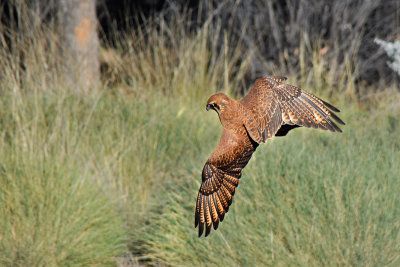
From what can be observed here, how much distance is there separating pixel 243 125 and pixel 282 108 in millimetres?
489

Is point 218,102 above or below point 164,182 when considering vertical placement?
above

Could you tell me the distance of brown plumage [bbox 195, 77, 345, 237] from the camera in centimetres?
212

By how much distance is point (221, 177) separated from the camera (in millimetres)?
2383

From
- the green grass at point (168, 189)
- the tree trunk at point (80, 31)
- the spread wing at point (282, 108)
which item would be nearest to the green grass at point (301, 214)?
the green grass at point (168, 189)

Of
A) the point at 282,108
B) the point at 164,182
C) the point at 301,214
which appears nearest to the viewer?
the point at 282,108

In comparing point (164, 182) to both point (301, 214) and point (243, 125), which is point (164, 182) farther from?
point (243, 125)

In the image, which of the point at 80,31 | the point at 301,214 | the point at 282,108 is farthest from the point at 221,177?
the point at 80,31

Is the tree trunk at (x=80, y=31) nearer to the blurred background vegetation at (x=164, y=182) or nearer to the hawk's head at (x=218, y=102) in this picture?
the blurred background vegetation at (x=164, y=182)

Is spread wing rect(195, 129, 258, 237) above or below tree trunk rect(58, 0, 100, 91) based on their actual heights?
above

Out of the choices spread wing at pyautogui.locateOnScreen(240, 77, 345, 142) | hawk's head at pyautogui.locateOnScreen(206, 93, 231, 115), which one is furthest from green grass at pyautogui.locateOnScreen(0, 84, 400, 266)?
hawk's head at pyautogui.locateOnScreen(206, 93, 231, 115)

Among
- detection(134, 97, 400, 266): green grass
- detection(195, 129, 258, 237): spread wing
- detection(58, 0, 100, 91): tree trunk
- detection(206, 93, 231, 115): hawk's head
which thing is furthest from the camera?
detection(58, 0, 100, 91): tree trunk

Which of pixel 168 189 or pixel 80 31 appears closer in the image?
pixel 168 189

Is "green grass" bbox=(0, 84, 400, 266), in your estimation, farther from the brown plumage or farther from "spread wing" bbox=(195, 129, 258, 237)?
"spread wing" bbox=(195, 129, 258, 237)

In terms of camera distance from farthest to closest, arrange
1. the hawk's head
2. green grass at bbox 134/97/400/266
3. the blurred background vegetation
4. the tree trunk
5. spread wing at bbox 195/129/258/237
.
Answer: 1. the tree trunk
2. the blurred background vegetation
3. green grass at bbox 134/97/400/266
4. spread wing at bbox 195/129/258/237
5. the hawk's head
